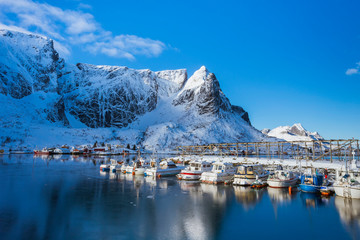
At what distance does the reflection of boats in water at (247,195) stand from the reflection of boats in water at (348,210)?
879 cm

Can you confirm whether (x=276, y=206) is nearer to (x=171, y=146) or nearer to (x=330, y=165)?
(x=330, y=165)

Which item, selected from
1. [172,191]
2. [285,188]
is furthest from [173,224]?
[285,188]

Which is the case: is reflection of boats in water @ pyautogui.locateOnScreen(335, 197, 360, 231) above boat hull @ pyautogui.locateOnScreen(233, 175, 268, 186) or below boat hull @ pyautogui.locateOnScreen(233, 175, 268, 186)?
below

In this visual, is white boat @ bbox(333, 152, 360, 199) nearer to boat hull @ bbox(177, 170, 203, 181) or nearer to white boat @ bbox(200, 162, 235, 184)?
white boat @ bbox(200, 162, 235, 184)

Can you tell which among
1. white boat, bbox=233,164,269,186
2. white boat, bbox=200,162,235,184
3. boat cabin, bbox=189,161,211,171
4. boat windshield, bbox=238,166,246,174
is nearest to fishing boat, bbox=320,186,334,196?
white boat, bbox=233,164,269,186

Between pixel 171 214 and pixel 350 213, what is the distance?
1797 cm

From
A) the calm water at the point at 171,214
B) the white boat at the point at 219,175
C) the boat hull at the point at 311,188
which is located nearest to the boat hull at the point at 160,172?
the white boat at the point at 219,175

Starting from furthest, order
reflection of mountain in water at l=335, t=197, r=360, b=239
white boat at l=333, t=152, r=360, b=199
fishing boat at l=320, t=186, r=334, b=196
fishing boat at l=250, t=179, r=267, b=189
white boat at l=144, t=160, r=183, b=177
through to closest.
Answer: white boat at l=144, t=160, r=183, b=177 < fishing boat at l=250, t=179, r=267, b=189 < fishing boat at l=320, t=186, r=334, b=196 < white boat at l=333, t=152, r=360, b=199 < reflection of mountain in water at l=335, t=197, r=360, b=239

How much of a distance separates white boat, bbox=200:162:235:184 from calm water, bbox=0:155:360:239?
8.07 m

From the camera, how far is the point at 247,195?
1362 inches

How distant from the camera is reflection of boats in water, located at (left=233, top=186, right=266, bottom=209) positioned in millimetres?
29775

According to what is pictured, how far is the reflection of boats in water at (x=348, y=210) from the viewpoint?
2278 cm

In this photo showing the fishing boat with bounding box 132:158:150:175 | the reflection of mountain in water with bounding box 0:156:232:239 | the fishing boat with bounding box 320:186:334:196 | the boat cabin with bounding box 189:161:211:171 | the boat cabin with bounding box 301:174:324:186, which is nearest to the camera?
the reflection of mountain in water with bounding box 0:156:232:239

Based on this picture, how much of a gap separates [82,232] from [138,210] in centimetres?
757
